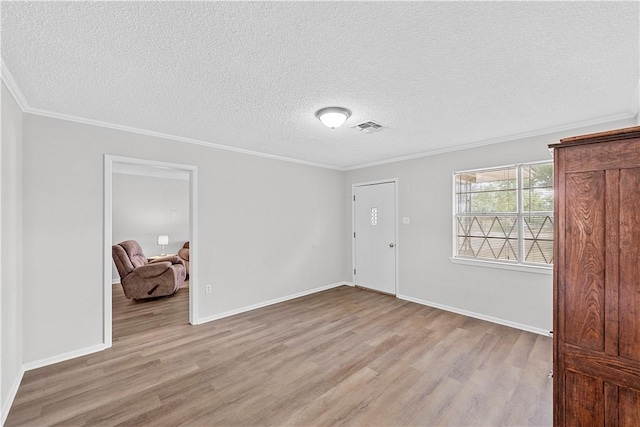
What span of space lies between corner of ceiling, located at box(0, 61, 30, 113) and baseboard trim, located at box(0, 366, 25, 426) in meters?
2.28

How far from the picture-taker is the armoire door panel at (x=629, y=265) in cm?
122

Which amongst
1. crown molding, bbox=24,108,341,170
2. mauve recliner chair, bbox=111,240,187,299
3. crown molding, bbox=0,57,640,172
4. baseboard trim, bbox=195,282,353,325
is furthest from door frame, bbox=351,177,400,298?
mauve recliner chair, bbox=111,240,187,299

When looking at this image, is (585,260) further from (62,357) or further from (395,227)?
(62,357)

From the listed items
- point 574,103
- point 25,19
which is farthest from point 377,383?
point 25,19

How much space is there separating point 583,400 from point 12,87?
4.16 m

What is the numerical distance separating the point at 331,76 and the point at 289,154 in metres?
2.53

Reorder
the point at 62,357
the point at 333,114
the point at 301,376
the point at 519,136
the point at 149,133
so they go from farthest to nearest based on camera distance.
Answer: the point at 519,136, the point at 149,133, the point at 62,357, the point at 333,114, the point at 301,376

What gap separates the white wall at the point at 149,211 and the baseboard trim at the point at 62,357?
353cm

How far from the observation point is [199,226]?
12.1 ft

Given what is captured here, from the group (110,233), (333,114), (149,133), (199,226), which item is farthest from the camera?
(199,226)

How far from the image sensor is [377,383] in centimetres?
232

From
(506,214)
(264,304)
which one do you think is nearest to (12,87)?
(264,304)

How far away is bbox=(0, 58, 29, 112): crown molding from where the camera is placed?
1.87m

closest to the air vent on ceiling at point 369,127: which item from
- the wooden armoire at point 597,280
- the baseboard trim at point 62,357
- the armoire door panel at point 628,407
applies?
the wooden armoire at point 597,280
